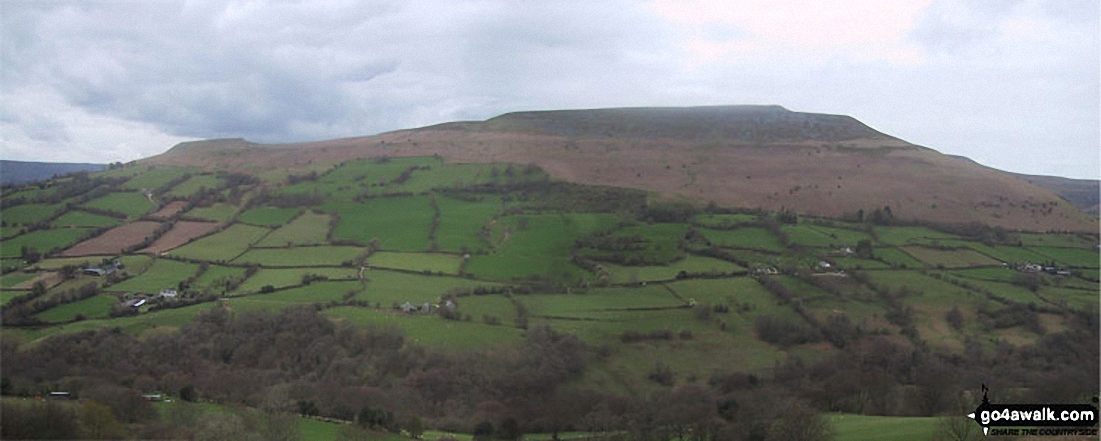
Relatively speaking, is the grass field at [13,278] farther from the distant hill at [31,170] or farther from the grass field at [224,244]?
the distant hill at [31,170]

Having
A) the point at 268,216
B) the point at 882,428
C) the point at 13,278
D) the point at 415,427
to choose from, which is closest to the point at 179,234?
the point at 268,216

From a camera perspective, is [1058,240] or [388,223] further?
[388,223]

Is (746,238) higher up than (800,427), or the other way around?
(746,238)

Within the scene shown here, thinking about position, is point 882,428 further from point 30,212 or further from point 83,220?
point 30,212

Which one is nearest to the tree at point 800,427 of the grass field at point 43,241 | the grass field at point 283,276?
the grass field at point 283,276

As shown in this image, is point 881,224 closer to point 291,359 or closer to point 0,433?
point 291,359

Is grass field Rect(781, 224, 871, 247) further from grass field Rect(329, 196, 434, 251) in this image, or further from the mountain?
grass field Rect(329, 196, 434, 251)

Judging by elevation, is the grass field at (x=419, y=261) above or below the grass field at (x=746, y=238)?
below

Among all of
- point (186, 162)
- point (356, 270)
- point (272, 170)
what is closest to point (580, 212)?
point (356, 270)
